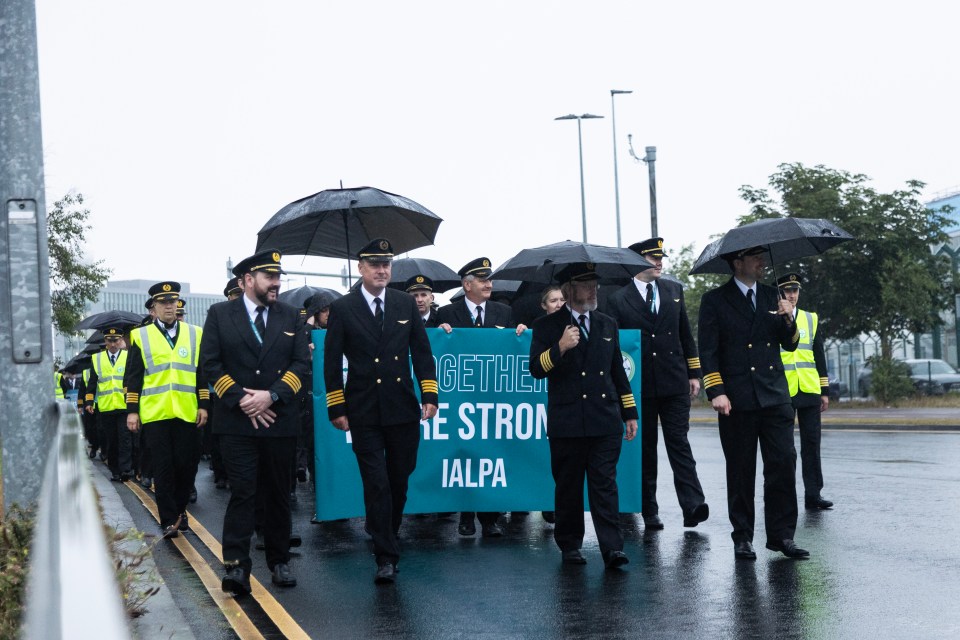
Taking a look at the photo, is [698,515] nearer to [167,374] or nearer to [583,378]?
[583,378]

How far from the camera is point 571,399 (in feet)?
27.4

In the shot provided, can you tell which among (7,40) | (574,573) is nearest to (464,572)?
(574,573)

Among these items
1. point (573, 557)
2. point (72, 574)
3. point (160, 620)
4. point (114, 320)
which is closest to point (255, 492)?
point (160, 620)

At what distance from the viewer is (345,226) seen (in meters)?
11.1

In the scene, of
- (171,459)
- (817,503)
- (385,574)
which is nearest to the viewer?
(385,574)

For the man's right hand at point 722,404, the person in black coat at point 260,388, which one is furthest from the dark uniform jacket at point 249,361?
the man's right hand at point 722,404

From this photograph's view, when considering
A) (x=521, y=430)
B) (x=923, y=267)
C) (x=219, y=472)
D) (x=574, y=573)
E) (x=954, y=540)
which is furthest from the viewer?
(x=923, y=267)

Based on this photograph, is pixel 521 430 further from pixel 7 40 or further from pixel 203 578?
pixel 7 40

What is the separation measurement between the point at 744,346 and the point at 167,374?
4.87m

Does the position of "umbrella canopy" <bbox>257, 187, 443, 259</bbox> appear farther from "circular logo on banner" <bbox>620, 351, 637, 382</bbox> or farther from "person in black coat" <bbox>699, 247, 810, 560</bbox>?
"person in black coat" <bbox>699, 247, 810, 560</bbox>

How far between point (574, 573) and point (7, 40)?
4.65 metres

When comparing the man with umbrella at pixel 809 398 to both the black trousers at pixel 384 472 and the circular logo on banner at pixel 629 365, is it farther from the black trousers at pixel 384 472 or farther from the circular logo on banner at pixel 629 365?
the black trousers at pixel 384 472

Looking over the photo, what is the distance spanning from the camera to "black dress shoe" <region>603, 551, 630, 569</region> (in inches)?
316

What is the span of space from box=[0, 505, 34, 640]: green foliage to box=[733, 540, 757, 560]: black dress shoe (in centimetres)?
451
